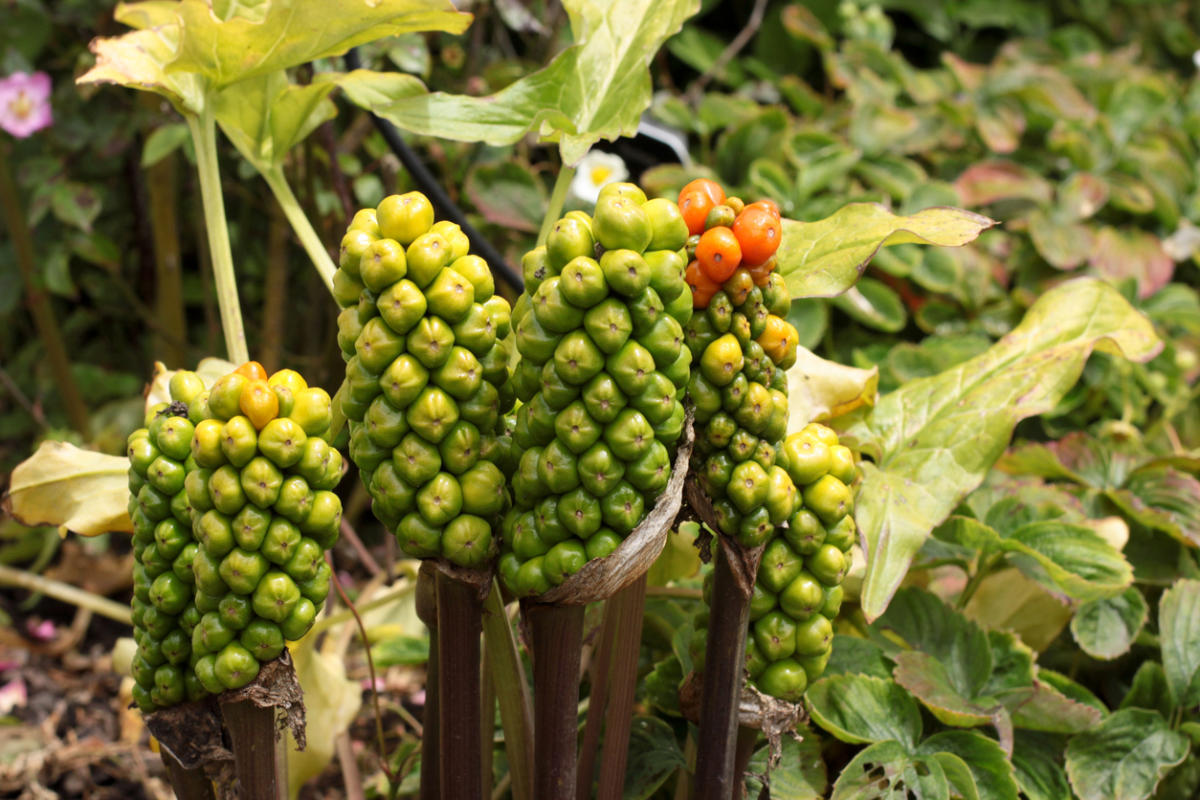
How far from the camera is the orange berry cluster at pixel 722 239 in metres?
0.60

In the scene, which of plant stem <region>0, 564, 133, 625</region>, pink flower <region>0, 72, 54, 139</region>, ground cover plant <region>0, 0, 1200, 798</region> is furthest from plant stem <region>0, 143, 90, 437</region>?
plant stem <region>0, 564, 133, 625</region>

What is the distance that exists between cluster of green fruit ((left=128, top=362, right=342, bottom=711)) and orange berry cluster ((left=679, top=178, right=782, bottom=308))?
24 centimetres

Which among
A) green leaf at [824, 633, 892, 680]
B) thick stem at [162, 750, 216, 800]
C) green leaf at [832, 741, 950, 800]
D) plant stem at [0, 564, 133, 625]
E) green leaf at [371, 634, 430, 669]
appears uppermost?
thick stem at [162, 750, 216, 800]

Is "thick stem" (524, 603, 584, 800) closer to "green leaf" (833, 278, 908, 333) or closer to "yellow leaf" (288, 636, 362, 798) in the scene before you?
"yellow leaf" (288, 636, 362, 798)

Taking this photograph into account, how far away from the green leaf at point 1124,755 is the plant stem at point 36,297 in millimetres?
1647

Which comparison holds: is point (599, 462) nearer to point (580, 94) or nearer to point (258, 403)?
point (258, 403)

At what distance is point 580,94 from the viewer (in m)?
0.86

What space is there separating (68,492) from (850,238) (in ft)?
2.18

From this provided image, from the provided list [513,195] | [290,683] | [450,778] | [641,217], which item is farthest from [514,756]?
[513,195]

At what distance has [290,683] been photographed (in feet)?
2.16

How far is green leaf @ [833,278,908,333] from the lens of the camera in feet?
5.45

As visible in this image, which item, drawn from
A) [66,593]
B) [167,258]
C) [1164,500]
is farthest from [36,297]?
[1164,500]

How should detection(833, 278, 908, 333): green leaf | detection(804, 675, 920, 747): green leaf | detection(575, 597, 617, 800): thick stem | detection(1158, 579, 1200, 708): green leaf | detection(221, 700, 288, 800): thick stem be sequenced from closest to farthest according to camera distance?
Result: 1. detection(221, 700, 288, 800): thick stem
2. detection(575, 597, 617, 800): thick stem
3. detection(804, 675, 920, 747): green leaf
4. detection(1158, 579, 1200, 708): green leaf
5. detection(833, 278, 908, 333): green leaf

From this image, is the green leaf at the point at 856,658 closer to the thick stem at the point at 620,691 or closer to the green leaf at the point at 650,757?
the green leaf at the point at 650,757
